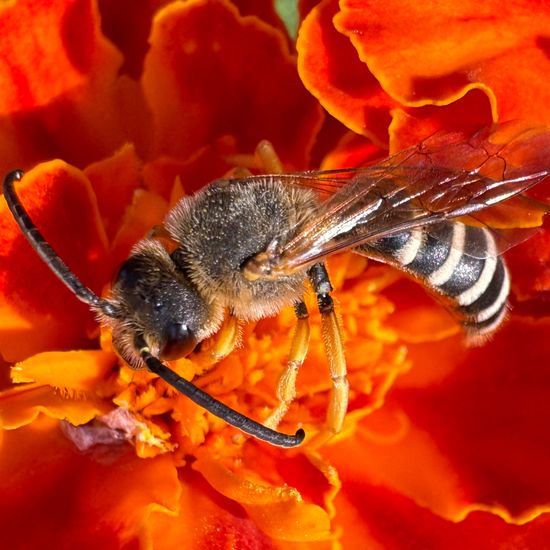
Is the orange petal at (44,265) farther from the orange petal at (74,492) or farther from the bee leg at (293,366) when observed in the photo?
the bee leg at (293,366)

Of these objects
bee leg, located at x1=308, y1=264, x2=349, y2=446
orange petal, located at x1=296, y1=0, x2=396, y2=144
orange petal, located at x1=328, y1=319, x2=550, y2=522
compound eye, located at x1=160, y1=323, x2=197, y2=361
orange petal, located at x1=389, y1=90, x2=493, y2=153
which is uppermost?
orange petal, located at x1=296, y1=0, x2=396, y2=144

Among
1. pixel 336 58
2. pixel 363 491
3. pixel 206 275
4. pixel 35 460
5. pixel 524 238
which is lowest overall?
pixel 363 491

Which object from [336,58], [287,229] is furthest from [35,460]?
[336,58]

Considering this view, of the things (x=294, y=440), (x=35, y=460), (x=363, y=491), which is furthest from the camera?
(x=363, y=491)

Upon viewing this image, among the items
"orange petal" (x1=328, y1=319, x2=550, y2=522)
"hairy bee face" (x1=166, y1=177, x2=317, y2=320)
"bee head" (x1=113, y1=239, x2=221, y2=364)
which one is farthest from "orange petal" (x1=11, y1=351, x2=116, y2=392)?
"orange petal" (x1=328, y1=319, x2=550, y2=522)

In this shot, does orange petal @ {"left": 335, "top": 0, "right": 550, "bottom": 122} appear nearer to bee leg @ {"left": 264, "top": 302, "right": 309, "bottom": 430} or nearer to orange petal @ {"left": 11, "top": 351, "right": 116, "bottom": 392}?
bee leg @ {"left": 264, "top": 302, "right": 309, "bottom": 430}

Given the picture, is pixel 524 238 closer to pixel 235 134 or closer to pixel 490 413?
pixel 490 413
